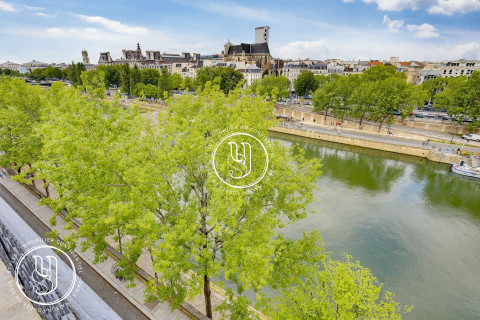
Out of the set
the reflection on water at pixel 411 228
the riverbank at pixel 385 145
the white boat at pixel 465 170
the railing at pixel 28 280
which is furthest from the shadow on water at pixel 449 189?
the railing at pixel 28 280

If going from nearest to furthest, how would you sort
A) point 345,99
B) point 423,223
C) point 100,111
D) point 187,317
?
1. point 187,317
2. point 100,111
3. point 423,223
4. point 345,99

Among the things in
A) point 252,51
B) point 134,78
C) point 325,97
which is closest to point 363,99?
point 325,97

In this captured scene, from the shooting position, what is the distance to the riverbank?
1675 inches

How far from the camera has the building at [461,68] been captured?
304 ft

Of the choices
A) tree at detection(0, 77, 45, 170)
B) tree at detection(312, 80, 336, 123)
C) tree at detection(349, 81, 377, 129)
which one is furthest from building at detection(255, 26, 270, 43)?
tree at detection(0, 77, 45, 170)

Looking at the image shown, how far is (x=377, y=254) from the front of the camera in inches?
834

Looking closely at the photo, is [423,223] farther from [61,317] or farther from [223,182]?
[61,317]

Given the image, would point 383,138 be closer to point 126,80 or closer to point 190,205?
point 190,205

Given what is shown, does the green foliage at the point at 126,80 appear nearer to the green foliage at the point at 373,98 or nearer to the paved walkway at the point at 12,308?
the green foliage at the point at 373,98

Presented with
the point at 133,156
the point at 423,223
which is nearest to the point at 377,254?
the point at 423,223

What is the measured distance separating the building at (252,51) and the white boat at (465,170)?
114 metres

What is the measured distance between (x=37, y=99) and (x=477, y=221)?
149 ft

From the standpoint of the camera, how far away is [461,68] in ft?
307

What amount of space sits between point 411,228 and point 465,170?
21.9 meters
